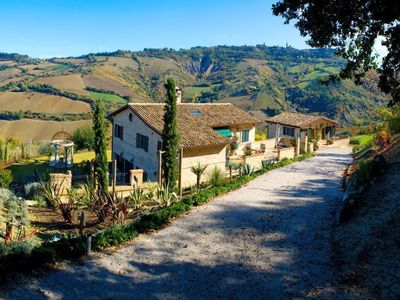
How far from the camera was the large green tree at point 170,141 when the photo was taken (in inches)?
918

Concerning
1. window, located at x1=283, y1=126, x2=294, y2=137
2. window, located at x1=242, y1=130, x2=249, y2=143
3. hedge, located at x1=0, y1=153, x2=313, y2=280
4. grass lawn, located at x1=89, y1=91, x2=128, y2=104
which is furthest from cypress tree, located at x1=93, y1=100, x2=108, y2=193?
grass lawn, located at x1=89, y1=91, x2=128, y2=104

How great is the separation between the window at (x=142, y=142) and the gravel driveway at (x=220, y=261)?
1315cm

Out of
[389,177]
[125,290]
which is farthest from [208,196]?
[125,290]

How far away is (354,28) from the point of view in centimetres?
1248

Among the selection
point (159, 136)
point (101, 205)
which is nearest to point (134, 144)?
point (159, 136)

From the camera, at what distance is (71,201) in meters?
18.3

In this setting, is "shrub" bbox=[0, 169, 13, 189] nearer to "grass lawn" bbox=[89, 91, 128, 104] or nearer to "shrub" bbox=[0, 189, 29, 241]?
"shrub" bbox=[0, 189, 29, 241]

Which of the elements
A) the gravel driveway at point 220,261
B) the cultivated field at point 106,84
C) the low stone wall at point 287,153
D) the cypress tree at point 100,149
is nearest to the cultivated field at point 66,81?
the cultivated field at point 106,84

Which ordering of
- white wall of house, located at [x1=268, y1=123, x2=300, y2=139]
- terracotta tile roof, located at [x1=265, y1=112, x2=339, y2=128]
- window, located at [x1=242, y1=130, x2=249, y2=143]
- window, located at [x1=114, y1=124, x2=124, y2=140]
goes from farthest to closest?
white wall of house, located at [x1=268, y1=123, x2=300, y2=139] → terracotta tile roof, located at [x1=265, y1=112, x2=339, y2=128] → window, located at [x1=242, y1=130, x2=249, y2=143] → window, located at [x1=114, y1=124, x2=124, y2=140]

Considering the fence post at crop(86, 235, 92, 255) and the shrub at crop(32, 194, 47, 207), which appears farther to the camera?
the shrub at crop(32, 194, 47, 207)

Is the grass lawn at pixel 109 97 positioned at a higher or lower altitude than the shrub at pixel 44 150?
higher

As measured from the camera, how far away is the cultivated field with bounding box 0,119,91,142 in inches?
3246

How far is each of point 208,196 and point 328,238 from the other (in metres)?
6.56

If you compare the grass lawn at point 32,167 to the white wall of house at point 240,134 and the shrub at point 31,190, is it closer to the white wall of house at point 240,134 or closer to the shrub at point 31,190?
the shrub at point 31,190
